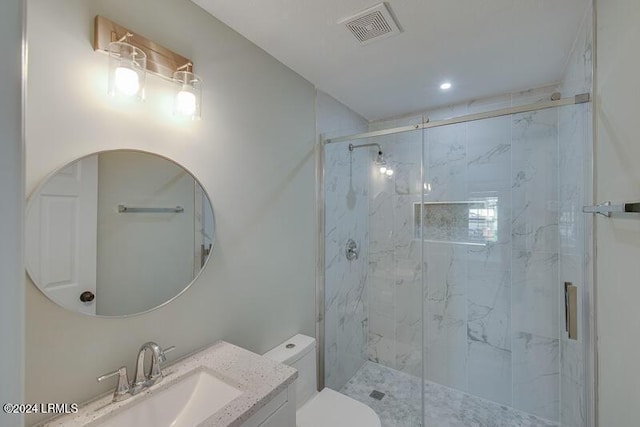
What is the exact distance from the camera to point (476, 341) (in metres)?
2.32

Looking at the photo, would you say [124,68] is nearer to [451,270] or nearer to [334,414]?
[334,414]

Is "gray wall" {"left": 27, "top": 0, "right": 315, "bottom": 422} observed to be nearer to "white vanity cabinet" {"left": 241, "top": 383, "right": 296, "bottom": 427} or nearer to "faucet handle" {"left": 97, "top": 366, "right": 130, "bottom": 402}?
"faucet handle" {"left": 97, "top": 366, "right": 130, "bottom": 402}

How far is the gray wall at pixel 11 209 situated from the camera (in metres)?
0.39

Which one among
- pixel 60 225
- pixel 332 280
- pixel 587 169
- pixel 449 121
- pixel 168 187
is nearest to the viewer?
pixel 60 225

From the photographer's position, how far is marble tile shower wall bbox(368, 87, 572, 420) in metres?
2.05

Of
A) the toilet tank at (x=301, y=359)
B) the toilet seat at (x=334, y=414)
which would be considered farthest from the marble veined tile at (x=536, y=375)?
the toilet tank at (x=301, y=359)

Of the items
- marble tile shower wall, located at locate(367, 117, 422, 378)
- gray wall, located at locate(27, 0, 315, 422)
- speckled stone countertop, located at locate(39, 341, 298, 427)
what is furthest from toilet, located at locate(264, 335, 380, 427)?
marble tile shower wall, located at locate(367, 117, 422, 378)

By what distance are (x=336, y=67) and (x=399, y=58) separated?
42 centimetres

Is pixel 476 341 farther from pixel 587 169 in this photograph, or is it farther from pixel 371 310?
pixel 587 169

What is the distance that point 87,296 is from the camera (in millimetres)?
977

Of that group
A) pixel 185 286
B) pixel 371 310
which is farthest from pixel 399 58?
pixel 371 310

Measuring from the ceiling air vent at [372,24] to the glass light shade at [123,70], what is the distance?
1.00m

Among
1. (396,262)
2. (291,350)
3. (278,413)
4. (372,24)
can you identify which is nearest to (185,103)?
(372,24)

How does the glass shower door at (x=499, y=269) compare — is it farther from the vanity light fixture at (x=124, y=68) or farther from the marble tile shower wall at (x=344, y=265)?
the vanity light fixture at (x=124, y=68)
